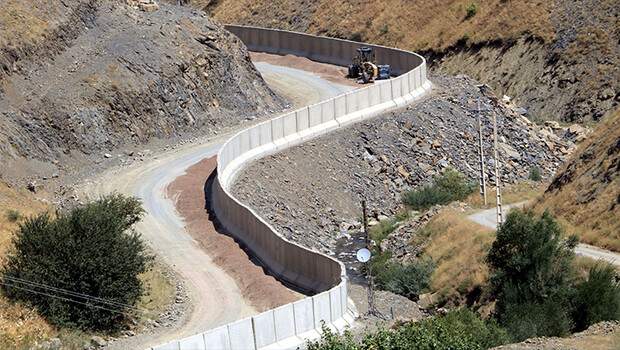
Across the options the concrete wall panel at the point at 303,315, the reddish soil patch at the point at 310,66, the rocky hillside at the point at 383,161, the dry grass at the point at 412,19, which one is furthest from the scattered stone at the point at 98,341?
the dry grass at the point at 412,19

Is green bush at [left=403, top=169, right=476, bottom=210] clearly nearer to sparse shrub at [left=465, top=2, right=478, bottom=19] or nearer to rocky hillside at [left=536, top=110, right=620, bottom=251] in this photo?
rocky hillside at [left=536, top=110, right=620, bottom=251]

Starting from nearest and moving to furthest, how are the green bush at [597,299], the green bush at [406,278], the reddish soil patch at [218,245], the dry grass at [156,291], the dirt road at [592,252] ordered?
the green bush at [597,299] < the dry grass at [156,291] < the reddish soil patch at [218,245] < the dirt road at [592,252] < the green bush at [406,278]

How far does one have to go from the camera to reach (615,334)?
36.7 meters

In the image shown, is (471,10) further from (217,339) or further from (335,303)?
(217,339)

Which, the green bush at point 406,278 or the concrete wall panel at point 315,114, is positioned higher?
the concrete wall panel at point 315,114

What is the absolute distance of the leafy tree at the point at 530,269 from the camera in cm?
4278

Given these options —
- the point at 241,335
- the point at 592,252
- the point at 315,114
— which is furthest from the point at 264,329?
the point at 315,114

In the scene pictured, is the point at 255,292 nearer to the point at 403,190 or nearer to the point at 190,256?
the point at 190,256

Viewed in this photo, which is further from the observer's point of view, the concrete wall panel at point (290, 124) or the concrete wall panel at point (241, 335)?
the concrete wall panel at point (290, 124)

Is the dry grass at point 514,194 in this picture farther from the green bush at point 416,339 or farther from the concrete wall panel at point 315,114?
the green bush at point 416,339

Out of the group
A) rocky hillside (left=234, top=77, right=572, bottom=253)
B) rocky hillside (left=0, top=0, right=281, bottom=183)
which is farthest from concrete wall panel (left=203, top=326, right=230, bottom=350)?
rocky hillside (left=0, top=0, right=281, bottom=183)

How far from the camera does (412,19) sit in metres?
90.1

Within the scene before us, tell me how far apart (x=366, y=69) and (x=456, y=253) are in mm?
26898

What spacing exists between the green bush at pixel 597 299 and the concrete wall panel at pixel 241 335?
11.2 metres
